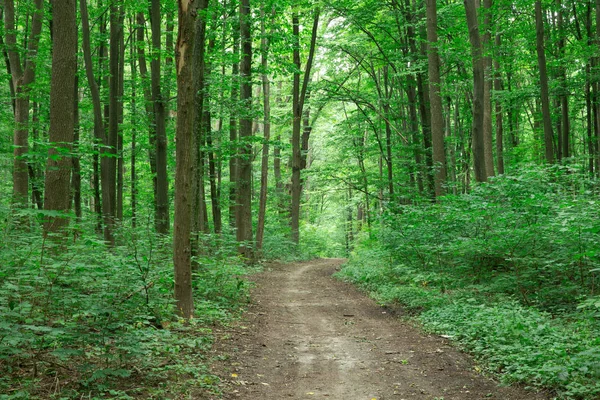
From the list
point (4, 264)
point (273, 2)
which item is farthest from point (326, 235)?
point (4, 264)

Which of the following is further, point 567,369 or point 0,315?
point 567,369

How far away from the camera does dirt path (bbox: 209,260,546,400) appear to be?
5.22m

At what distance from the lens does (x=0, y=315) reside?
402 cm

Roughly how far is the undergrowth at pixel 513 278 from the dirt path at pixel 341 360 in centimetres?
48

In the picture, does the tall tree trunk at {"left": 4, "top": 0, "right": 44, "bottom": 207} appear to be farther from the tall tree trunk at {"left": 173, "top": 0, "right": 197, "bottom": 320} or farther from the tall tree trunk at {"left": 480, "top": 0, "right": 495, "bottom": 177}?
the tall tree trunk at {"left": 480, "top": 0, "right": 495, "bottom": 177}

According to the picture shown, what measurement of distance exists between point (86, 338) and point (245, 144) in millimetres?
11262

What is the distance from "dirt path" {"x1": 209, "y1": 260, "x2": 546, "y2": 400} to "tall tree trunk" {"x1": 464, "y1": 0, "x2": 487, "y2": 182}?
22.1 feet

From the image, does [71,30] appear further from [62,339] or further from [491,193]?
[491,193]

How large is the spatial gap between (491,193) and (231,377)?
8.09 metres

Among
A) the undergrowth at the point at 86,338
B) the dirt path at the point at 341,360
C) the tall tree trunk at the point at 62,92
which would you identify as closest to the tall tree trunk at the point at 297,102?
the dirt path at the point at 341,360

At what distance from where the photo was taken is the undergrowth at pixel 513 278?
5434 millimetres

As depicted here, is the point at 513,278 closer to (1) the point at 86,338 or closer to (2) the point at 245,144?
(1) the point at 86,338

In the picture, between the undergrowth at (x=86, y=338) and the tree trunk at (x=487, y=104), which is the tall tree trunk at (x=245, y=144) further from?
the undergrowth at (x=86, y=338)

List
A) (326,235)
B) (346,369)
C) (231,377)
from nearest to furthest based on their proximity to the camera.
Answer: (231,377)
(346,369)
(326,235)
